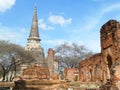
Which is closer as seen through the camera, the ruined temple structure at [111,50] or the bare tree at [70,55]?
the ruined temple structure at [111,50]

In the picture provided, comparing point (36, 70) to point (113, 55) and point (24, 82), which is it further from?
point (113, 55)

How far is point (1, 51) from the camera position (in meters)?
39.7

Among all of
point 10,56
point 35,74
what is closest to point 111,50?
point 35,74

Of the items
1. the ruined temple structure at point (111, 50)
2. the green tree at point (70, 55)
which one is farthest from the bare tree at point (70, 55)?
the ruined temple structure at point (111, 50)

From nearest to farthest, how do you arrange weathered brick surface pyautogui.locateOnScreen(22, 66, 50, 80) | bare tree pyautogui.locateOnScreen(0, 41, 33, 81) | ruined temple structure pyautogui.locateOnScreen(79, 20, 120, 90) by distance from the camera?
1. ruined temple structure pyautogui.locateOnScreen(79, 20, 120, 90)
2. weathered brick surface pyautogui.locateOnScreen(22, 66, 50, 80)
3. bare tree pyautogui.locateOnScreen(0, 41, 33, 81)

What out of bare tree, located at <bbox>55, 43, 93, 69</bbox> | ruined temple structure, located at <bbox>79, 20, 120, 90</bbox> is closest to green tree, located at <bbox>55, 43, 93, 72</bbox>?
bare tree, located at <bbox>55, 43, 93, 69</bbox>

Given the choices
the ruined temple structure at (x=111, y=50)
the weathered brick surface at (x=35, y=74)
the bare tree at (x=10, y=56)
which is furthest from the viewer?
the bare tree at (x=10, y=56)

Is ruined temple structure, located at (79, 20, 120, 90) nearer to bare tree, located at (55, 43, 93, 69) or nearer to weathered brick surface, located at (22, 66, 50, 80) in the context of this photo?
weathered brick surface, located at (22, 66, 50, 80)

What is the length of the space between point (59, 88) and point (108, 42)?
152 inches

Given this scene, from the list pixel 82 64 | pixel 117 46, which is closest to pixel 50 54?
pixel 82 64

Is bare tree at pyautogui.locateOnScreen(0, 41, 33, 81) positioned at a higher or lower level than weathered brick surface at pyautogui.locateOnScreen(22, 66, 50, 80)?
higher

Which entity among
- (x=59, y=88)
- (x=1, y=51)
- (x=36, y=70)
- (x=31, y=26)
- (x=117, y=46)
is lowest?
(x=59, y=88)

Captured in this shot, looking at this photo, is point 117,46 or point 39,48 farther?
point 39,48

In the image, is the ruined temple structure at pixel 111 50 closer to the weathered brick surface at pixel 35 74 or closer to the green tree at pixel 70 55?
the weathered brick surface at pixel 35 74
